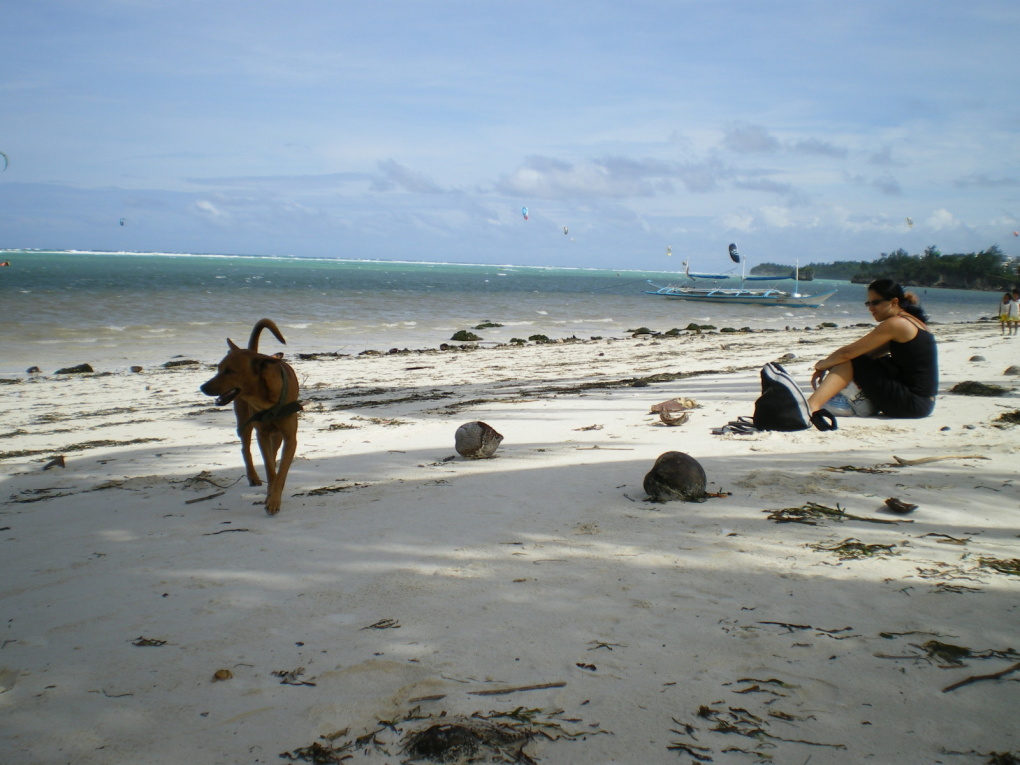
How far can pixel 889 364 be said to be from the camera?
18.1 ft

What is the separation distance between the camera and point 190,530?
3850mm

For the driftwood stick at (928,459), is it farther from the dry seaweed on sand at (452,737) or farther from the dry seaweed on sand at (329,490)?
the dry seaweed on sand at (329,490)

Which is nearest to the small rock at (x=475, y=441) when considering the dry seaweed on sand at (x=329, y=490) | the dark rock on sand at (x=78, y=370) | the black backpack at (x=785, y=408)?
the dry seaweed on sand at (x=329, y=490)

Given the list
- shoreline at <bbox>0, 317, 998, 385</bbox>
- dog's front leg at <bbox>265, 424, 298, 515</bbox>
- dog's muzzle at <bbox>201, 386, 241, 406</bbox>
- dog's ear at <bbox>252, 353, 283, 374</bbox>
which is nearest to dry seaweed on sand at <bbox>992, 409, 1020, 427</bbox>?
dog's front leg at <bbox>265, 424, 298, 515</bbox>

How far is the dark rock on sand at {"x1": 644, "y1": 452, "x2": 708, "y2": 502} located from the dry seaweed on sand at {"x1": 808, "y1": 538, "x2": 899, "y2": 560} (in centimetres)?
83

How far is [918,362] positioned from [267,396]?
4935 millimetres

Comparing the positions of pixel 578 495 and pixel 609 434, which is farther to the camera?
pixel 609 434

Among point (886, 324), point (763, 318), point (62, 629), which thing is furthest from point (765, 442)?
point (763, 318)

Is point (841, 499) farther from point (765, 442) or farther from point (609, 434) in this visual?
point (609, 434)

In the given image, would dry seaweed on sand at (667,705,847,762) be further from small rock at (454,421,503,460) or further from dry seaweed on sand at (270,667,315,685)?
small rock at (454,421,503,460)

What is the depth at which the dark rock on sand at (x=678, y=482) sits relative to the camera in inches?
154

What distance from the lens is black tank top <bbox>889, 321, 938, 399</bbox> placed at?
5285 mm

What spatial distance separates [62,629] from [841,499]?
12.6ft

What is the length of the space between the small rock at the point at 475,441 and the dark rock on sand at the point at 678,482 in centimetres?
168
